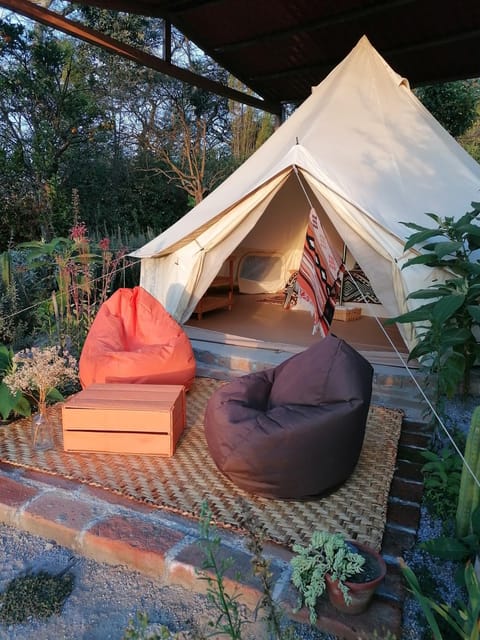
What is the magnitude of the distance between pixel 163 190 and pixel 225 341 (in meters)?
6.16

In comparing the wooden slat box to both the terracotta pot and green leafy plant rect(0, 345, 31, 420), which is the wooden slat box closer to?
green leafy plant rect(0, 345, 31, 420)

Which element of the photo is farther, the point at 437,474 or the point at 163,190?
the point at 163,190

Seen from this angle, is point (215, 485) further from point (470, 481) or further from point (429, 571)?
point (470, 481)

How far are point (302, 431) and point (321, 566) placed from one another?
505 millimetres

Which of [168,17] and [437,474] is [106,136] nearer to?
[168,17]

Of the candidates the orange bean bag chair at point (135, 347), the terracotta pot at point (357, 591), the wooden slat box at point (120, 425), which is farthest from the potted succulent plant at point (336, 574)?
the orange bean bag chair at point (135, 347)

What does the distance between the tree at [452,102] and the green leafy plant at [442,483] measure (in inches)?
330

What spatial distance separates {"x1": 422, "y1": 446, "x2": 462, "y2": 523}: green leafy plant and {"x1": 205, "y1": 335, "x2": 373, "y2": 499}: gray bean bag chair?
1.12 feet

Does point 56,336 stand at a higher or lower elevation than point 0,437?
higher

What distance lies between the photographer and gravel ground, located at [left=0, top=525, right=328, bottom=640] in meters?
1.32

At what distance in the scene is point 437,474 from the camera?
2.00 metres

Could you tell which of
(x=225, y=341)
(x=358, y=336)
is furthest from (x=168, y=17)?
(x=358, y=336)

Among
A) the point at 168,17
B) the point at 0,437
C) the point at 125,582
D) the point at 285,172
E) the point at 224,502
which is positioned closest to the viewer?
the point at 125,582

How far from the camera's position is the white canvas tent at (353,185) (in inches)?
127
